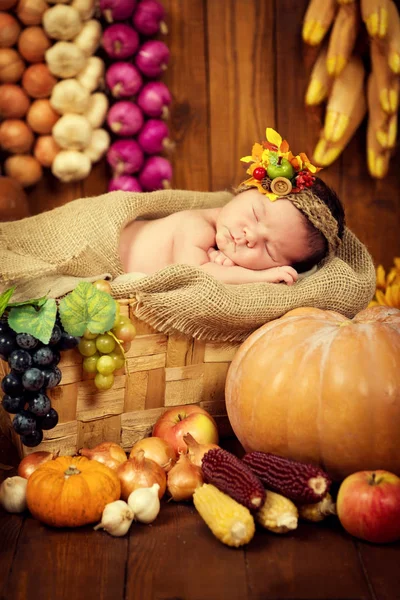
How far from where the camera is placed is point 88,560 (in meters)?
1.33

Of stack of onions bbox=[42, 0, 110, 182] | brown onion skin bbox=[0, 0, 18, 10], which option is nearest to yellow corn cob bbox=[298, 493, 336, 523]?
stack of onions bbox=[42, 0, 110, 182]

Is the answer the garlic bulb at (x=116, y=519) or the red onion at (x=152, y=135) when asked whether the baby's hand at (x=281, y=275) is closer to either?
the garlic bulb at (x=116, y=519)

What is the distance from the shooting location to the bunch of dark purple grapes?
1495 millimetres

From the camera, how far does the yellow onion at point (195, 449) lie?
1.55 meters

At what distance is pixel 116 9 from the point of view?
252 centimetres

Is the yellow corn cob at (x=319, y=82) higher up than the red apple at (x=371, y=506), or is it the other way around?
the yellow corn cob at (x=319, y=82)

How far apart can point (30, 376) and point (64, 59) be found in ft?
4.52

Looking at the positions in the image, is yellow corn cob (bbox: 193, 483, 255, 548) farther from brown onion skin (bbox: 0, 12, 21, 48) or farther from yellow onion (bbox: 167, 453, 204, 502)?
brown onion skin (bbox: 0, 12, 21, 48)

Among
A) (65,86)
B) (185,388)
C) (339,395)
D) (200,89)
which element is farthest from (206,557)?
(200,89)

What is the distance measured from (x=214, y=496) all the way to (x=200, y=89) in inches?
71.4

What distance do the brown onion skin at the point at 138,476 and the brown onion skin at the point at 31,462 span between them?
0.55 feet

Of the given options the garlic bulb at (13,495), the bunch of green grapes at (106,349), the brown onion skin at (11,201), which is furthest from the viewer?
the brown onion skin at (11,201)

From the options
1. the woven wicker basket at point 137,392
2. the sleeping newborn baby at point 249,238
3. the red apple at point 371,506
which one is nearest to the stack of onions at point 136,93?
the sleeping newborn baby at point 249,238

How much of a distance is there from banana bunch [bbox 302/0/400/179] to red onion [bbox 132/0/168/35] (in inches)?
20.3
